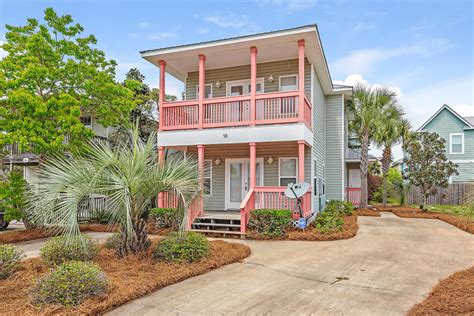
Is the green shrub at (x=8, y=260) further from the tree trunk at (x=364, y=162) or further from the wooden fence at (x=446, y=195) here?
the wooden fence at (x=446, y=195)

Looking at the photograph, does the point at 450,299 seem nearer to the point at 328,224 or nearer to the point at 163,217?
the point at 328,224

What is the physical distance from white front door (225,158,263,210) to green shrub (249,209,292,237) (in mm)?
3026

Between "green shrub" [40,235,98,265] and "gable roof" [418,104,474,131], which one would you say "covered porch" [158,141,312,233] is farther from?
"gable roof" [418,104,474,131]

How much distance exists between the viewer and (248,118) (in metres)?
11.4

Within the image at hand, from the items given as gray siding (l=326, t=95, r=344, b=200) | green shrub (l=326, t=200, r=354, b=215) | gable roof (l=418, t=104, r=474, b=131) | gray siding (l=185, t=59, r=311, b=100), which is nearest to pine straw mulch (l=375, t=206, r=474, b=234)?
green shrub (l=326, t=200, r=354, b=215)

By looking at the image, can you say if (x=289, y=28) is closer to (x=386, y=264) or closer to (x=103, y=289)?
(x=386, y=264)

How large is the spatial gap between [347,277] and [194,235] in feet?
10.3

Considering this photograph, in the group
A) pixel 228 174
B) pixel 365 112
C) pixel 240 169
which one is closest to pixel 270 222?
pixel 240 169

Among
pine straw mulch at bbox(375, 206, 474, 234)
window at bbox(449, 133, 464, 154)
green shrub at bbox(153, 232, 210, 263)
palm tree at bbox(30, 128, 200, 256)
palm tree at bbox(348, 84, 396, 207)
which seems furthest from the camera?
window at bbox(449, 133, 464, 154)

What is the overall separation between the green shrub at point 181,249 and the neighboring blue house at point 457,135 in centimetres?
2272

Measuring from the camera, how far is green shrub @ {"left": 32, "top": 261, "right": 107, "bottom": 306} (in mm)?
4199

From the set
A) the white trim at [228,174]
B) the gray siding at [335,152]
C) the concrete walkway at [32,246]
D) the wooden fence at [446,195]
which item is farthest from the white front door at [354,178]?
the concrete walkway at [32,246]

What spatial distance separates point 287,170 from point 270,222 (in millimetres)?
3323

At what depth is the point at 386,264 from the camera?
6.76 m
